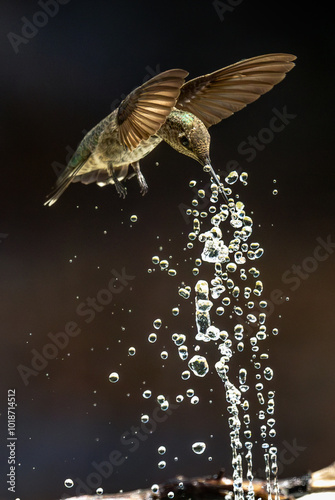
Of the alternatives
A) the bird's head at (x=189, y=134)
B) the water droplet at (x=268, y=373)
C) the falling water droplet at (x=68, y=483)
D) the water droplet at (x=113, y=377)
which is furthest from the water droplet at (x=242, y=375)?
the bird's head at (x=189, y=134)

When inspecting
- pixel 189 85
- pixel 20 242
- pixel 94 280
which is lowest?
pixel 94 280

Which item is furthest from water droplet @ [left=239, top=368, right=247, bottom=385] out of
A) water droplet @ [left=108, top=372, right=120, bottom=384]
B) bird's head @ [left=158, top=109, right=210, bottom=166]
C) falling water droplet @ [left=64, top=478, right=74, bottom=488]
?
bird's head @ [left=158, top=109, right=210, bottom=166]

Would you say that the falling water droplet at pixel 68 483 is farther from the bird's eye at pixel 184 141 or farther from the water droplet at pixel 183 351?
the bird's eye at pixel 184 141

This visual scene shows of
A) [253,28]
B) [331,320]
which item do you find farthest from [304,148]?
[331,320]

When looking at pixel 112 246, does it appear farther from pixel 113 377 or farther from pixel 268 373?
pixel 268 373

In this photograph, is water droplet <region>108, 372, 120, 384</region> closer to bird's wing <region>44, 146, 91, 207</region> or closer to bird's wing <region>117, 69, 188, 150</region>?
bird's wing <region>44, 146, 91, 207</region>

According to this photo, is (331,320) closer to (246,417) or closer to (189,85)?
(246,417)

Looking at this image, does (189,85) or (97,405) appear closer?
(189,85)
